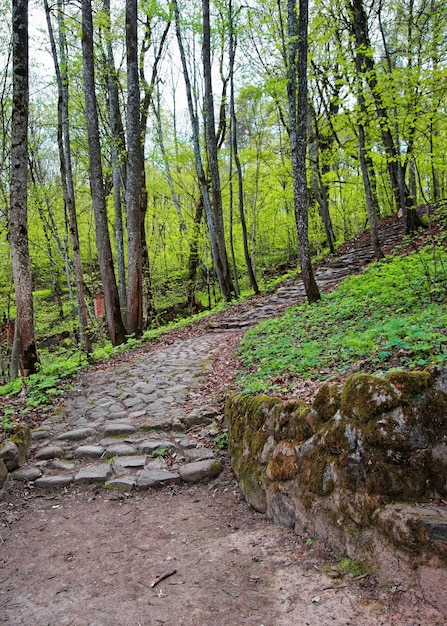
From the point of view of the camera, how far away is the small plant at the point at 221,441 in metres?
4.75

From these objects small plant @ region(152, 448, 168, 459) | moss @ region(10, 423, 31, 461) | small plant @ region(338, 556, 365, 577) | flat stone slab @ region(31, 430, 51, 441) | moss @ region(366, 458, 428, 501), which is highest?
moss @ region(366, 458, 428, 501)

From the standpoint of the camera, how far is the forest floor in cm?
227

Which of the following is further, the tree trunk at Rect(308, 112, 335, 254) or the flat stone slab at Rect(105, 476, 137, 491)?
the tree trunk at Rect(308, 112, 335, 254)

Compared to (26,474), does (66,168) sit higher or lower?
higher

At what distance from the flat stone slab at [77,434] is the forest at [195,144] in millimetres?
2912

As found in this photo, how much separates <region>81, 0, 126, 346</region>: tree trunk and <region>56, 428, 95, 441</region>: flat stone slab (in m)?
5.31

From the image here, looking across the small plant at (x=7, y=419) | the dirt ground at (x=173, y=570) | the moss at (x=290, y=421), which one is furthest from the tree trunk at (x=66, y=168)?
the moss at (x=290, y=421)

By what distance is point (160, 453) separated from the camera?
4.75 meters

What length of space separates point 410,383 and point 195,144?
45.2 feet

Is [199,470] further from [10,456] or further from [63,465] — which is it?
[10,456]

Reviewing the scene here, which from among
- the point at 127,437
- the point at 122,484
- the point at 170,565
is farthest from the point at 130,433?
the point at 170,565

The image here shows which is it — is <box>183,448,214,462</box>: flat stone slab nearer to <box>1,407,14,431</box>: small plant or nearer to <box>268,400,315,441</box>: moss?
<box>268,400,315,441</box>: moss

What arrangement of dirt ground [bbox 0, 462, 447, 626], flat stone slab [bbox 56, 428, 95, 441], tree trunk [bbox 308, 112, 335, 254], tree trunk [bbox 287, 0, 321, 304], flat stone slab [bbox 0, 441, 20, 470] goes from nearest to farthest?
dirt ground [bbox 0, 462, 447, 626]
flat stone slab [bbox 0, 441, 20, 470]
flat stone slab [bbox 56, 428, 95, 441]
tree trunk [bbox 287, 0, 321, 304]
tree trunk [bbox 308, 112, 335, 254]

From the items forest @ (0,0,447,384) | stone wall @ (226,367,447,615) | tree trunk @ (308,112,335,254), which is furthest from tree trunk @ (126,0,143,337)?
stone wall @ (226,367,447,615)
